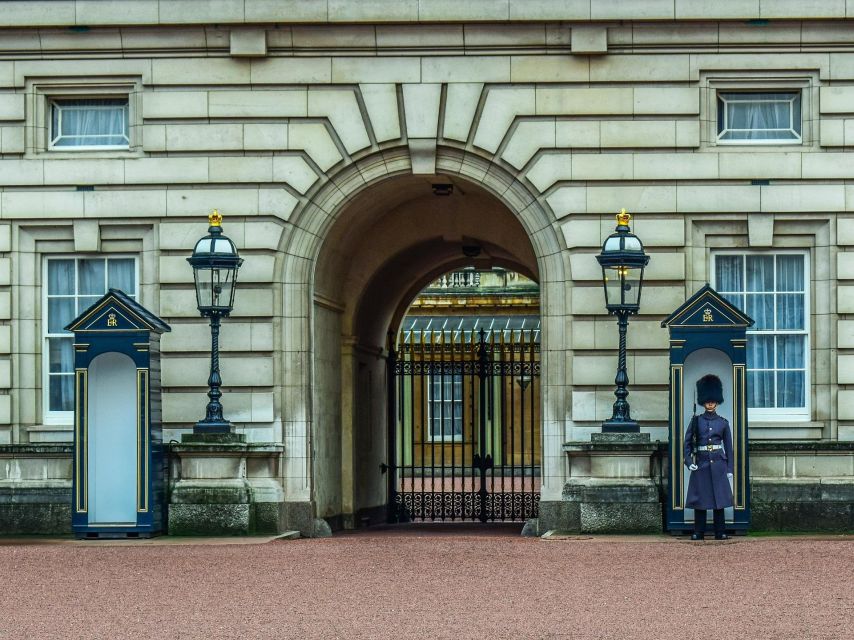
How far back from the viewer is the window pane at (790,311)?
1867 cm

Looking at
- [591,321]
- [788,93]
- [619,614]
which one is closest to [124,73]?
[591,321]

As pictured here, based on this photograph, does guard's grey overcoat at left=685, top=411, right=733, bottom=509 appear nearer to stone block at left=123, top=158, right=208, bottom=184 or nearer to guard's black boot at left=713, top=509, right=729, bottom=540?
guard's black boot at left=713, top=509, right=729, bottom=540

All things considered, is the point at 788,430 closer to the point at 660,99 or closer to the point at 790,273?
the point at 790,273

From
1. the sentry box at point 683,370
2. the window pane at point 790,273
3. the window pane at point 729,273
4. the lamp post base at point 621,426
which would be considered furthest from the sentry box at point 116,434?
the window pane at point 790,273

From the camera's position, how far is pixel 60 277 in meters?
19.1

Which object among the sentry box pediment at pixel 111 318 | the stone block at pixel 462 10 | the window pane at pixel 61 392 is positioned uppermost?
the stone block at pixel 462 10

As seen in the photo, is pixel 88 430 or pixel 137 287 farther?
pixel 137 287

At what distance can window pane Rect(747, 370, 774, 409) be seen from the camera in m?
18.7

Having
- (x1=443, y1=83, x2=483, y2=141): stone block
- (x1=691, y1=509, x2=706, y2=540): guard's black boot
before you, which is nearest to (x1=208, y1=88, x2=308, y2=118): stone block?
(x1=443, y1=83, x2=483, y2=141): stone block

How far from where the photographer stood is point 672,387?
56.9ft

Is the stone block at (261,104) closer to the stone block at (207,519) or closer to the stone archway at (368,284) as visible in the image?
the stone archway at (368,284)

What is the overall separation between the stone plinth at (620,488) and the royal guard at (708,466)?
541 millimetres

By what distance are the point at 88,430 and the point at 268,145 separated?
10.9ft

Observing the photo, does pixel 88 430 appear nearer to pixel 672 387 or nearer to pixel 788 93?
pixel 672 387
